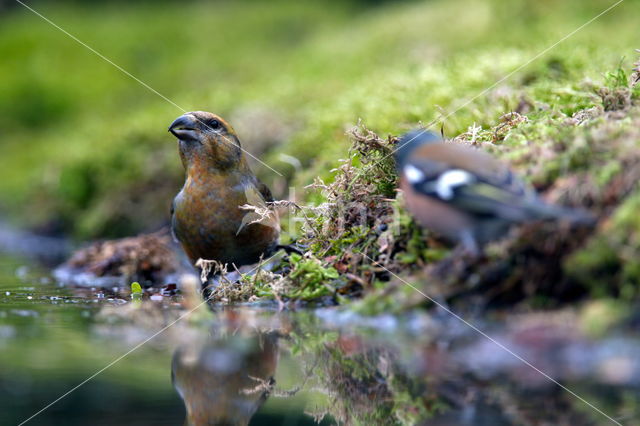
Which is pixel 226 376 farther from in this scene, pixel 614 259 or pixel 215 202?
pixel 215 202

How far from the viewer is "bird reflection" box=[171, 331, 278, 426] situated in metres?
3.48

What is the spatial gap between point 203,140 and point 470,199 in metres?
2.84

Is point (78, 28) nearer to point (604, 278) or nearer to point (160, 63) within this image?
point (160, 63)

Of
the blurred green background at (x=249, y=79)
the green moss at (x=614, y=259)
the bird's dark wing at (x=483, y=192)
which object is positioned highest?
the bird's dark wing at (x=483, y=192)

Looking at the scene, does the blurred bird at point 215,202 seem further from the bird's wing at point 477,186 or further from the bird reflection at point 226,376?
the bird's wing at point 477,186

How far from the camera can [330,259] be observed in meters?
5.15

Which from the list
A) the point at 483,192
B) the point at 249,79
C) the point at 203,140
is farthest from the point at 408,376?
the point at 249,79

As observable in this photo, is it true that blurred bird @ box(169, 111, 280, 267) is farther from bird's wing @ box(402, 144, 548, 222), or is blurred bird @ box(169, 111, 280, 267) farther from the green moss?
the green moss

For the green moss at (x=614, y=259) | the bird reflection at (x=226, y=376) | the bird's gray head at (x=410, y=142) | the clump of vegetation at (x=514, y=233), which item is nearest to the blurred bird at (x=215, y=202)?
the clump of vegetation at (x=514, y=233)

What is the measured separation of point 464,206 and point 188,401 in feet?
5.20

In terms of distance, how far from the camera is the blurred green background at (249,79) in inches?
346

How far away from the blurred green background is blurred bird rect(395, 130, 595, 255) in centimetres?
192

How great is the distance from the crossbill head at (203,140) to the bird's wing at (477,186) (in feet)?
7.51

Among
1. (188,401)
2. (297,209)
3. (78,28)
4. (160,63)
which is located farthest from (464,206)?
(78,28)
